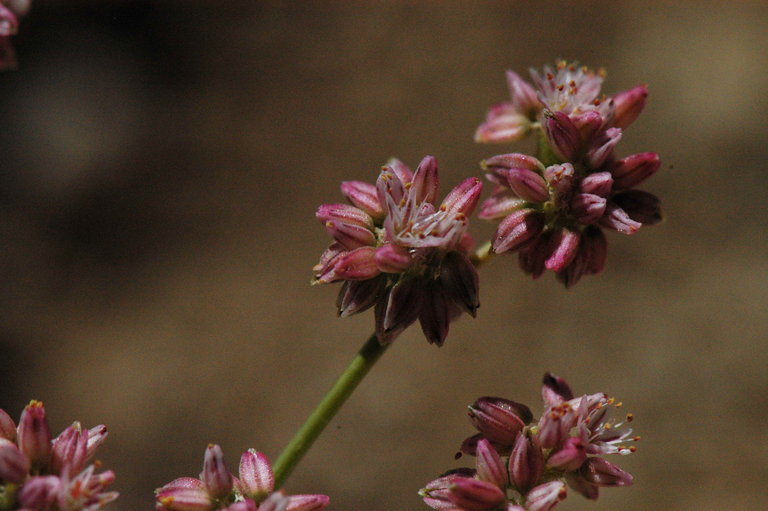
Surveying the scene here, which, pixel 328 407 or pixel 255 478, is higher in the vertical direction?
pixel 328 407

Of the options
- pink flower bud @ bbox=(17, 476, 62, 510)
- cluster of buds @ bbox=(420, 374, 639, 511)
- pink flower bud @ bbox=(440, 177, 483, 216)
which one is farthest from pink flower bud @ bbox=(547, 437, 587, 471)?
pink flower bud @ bbox=(17, 476, 62, 510)

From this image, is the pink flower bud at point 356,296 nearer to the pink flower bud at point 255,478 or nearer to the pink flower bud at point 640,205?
the pink flower bud at point 255,478

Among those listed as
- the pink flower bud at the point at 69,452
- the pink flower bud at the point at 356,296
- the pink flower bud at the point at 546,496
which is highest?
the pink flower bud at the point at 356,296

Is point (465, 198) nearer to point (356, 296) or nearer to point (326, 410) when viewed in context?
point (356, 296)

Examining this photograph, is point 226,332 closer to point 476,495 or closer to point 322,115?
point 322,115

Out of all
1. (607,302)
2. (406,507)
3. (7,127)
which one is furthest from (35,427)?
(7,127)

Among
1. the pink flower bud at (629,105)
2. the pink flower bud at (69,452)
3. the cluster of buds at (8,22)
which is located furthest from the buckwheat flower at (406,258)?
the cluster of buds at (8,22)

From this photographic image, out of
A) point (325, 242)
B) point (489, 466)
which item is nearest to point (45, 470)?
point (489, 466)
